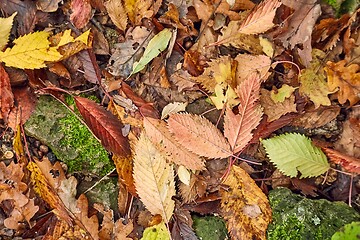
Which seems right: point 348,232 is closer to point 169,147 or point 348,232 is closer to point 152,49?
point 169,147

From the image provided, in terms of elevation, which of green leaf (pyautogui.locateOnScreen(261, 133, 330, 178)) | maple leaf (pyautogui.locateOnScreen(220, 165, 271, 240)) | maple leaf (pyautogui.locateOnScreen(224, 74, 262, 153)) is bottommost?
maple leaf (pyautogui.locateOnScreen(220, 165, 271, 240))

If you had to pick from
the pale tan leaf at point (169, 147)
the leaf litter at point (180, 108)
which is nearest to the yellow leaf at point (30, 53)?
the leaf litter at point (180, 108)

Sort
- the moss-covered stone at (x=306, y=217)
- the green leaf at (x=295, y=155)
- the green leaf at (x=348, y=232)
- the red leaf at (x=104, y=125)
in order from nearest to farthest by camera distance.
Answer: the green leaf at (x=348, y=232) < the moss-covered stone at (x=306, y=217) < the green leaf at (x=295, y=155) < the red leaf at (x=104, y=125)

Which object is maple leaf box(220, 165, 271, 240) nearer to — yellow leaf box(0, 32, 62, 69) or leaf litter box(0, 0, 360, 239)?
leaf litter box(0, 0, 360, 239)

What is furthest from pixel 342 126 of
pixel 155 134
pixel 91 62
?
pixel 91 62

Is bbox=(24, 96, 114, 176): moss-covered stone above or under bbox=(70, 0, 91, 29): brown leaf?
under

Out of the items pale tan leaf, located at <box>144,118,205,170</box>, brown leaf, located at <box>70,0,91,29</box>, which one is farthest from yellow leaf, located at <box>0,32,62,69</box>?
pale tan leaf, located at <box>144,118,205,170</box>

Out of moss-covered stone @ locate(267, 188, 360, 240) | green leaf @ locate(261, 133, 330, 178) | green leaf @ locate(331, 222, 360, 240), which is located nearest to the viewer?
green leaf @ locate(331, 222, 360, 240)

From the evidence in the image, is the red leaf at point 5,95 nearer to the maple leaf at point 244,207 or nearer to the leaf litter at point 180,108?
the leaf litter at point 180,108
